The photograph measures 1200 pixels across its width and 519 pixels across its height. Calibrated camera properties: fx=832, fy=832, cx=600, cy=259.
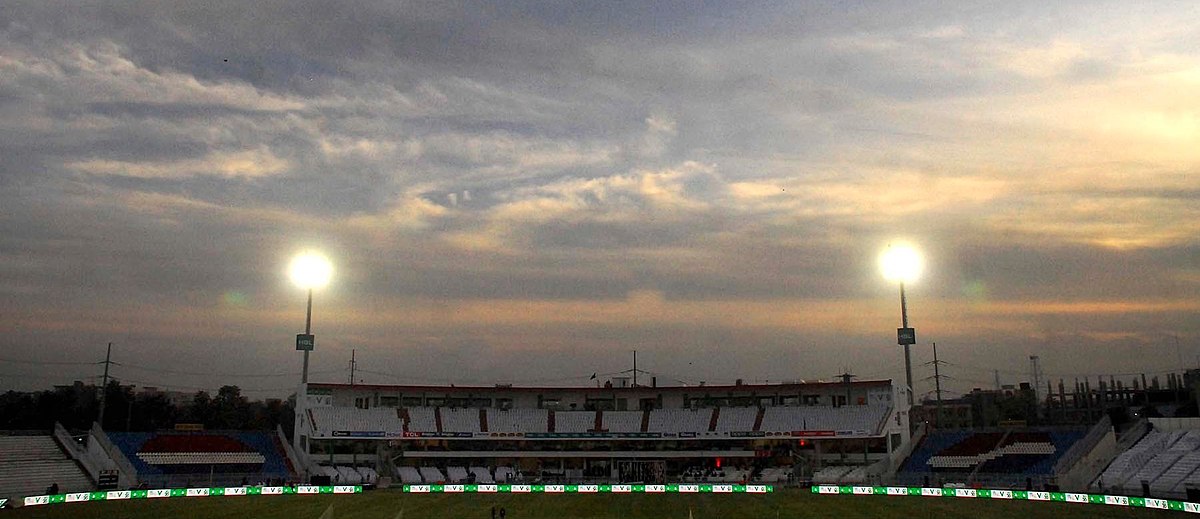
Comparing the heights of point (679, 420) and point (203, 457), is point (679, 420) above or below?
above

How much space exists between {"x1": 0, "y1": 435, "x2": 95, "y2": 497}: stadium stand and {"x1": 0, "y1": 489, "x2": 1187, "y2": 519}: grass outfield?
9136mm

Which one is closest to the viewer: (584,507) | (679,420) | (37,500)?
(37,500)

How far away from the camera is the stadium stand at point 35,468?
217 ft

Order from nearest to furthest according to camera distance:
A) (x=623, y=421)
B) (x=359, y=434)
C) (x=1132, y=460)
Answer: (x=1132, y=460) → (x=359, y=434) → (x=623, y=421)

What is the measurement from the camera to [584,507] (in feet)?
202

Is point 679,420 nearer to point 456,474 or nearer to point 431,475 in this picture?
point 456,474

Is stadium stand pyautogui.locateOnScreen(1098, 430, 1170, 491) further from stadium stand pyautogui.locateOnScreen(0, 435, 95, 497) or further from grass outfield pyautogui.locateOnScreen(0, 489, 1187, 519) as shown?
stadium stand pyautogui.locateOnScreen(0, 435, 95, 497)

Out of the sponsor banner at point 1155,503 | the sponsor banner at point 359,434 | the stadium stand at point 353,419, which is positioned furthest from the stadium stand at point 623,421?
the sponsor banner at point 1155,503

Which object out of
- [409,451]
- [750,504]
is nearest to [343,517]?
[750,504]

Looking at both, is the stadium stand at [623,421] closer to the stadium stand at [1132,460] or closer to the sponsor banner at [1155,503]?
the stadium stand at [1132,460]

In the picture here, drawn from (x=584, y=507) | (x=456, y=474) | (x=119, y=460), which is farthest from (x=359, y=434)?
(x=584, y=507)

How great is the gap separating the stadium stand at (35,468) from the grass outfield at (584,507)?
360 inches

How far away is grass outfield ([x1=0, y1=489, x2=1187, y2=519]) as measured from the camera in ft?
174

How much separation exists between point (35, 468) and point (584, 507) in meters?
46.6
